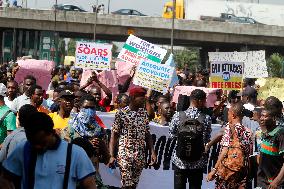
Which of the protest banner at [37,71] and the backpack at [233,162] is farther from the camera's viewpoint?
the protest banner at [37,71]

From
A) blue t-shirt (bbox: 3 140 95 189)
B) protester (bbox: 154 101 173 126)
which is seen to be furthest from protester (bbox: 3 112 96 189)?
protester (bbox: 154 101 173 126)

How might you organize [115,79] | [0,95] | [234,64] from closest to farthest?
[0,95]
[234,64]
[115,79]

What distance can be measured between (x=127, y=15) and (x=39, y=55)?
22.5 ft

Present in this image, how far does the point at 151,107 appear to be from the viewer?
40.9 feet

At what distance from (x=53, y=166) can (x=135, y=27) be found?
56.3m

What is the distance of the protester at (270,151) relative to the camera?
863 cm

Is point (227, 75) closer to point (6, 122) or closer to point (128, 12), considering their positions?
point (6, 122)

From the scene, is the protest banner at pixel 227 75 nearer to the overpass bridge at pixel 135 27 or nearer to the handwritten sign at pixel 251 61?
the handwritten sign at pixel 251 61

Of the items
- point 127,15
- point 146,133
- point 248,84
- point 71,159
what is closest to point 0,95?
point 146,133

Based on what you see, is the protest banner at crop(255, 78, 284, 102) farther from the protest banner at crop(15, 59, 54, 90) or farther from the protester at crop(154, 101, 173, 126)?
the protester at crop(154, 101, 173, 126)

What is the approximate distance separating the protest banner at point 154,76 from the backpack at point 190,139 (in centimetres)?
417

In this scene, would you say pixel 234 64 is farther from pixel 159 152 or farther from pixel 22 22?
pixel 22 22

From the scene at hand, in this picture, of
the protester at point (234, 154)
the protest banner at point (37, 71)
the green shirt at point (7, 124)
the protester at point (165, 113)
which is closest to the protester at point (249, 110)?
the protester at point (165, 113)

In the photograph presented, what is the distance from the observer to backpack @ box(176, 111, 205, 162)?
1006cm
